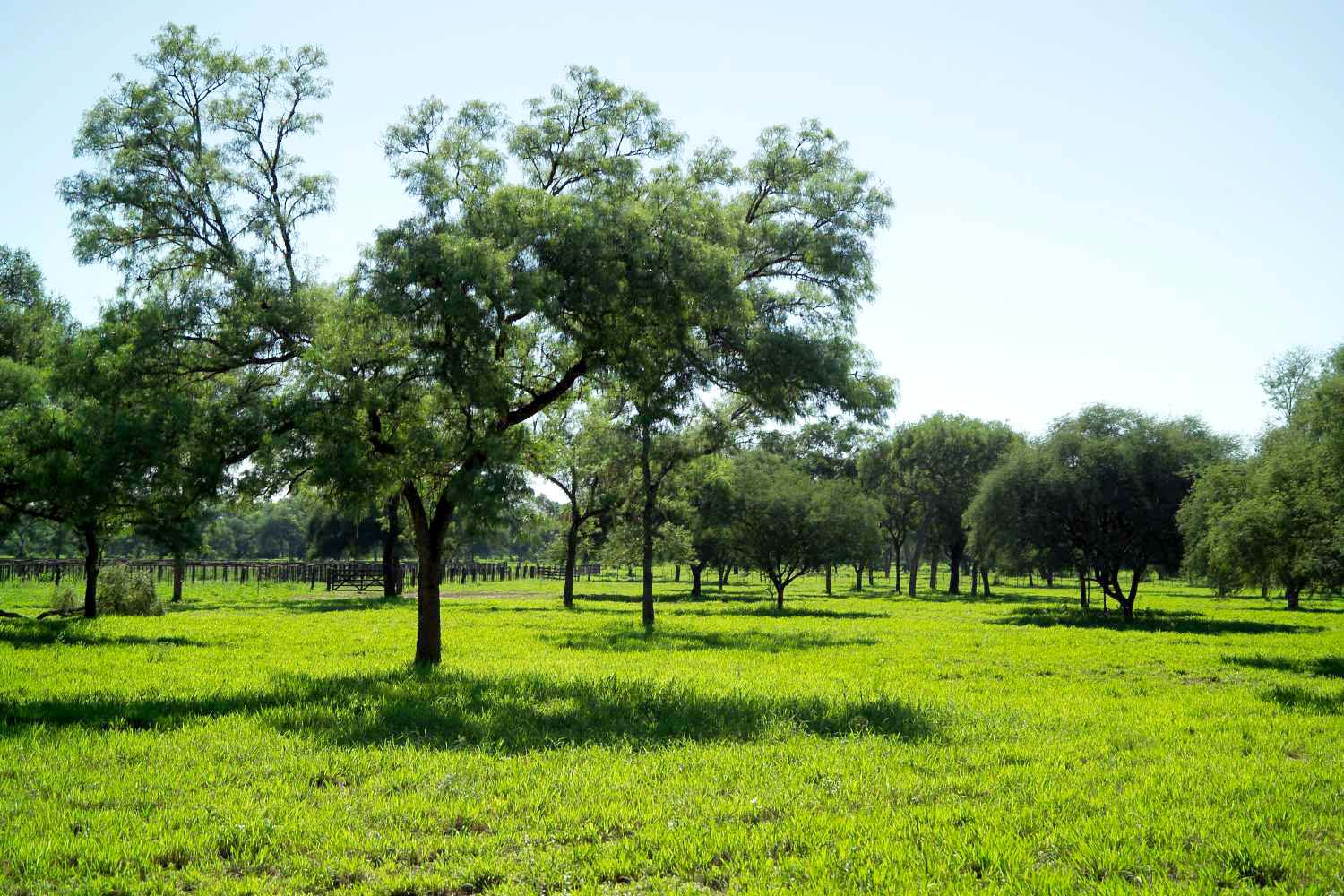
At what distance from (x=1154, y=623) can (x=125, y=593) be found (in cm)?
3779

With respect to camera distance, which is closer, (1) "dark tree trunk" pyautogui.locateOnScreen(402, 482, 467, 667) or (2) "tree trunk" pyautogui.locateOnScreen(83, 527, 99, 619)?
(1) "dark tree trunk" pyautogui.locateOnScreen(402, 482, 467, 667)

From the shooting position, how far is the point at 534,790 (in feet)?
26.0

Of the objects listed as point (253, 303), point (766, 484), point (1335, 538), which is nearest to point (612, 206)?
point (253, 303)

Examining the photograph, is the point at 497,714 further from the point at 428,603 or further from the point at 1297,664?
the point at 1297,664

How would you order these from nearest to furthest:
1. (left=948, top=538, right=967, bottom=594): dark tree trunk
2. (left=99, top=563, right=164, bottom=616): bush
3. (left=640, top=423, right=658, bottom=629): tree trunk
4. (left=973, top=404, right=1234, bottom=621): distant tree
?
1. (left=99, top=563, right=164, bottom=616): bush
2. (left=640, top=423, right=658, bottom=629): tree trunk
3. (left=973, top=404, right=1234, bottom=621): distant tree
4. (left=948, top=538, right=967, bottom=594): dark tree trunk

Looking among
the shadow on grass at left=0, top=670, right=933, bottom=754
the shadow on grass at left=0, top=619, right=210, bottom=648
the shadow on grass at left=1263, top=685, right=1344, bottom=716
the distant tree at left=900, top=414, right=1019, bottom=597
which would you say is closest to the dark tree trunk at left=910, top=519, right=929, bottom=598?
the distant tree at left=900, top=414, right=1019, bottom=597

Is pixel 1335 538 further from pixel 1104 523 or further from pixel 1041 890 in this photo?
pixel 1041 890

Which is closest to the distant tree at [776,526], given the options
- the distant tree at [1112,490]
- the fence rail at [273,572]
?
the distant tree at [1112,490]

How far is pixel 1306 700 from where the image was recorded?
14266mm

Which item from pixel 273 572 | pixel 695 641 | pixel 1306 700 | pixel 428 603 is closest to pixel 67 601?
pixel 428 603

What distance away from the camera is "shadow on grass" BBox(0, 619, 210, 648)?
1983 cm

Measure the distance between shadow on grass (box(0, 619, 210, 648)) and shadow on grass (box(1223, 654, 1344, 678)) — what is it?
24.6 metres

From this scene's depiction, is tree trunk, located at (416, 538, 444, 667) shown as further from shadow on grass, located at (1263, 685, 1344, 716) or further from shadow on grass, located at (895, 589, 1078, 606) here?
shadow on grass, located at (895, 589, 1078, 606)

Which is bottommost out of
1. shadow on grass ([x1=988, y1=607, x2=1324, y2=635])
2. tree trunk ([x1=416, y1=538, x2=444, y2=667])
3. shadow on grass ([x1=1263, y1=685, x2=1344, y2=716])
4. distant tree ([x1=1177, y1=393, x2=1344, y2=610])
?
shadow on grass ([x1=988, y1=607, x2=1324, y2=635])
